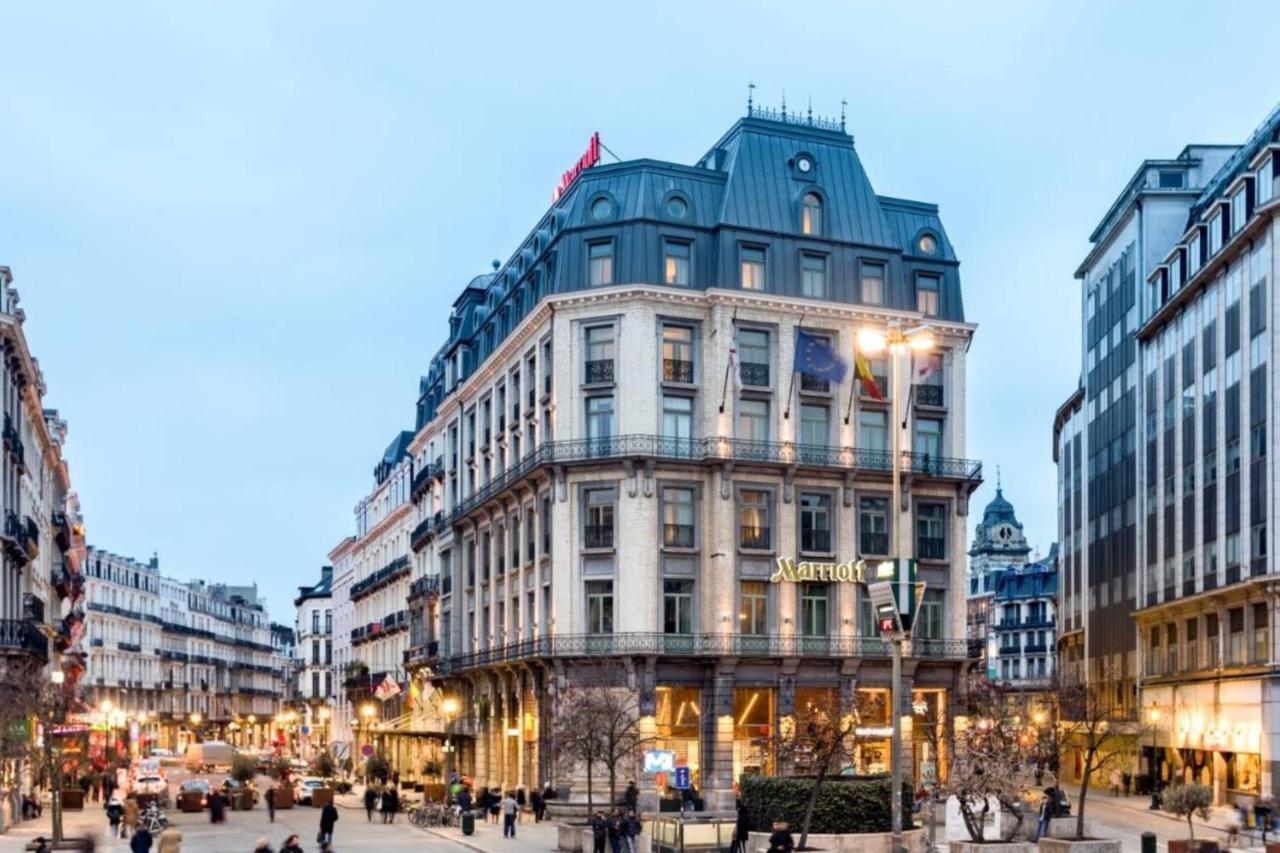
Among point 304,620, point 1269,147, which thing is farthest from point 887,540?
point 304,620

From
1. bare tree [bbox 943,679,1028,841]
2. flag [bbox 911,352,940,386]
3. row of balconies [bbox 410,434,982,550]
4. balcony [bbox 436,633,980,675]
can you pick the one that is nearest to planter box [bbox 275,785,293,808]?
balcony [bbox 436,633,980,675]

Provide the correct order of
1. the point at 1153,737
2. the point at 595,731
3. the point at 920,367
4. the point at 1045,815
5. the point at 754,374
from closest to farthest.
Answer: the point at 920,367
the point at 1045,815
the point at 595,731
the point at 754,374
the point at 1153,737

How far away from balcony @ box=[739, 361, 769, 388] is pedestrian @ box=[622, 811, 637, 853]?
24923mm

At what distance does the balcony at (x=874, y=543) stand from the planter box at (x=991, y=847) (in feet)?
103

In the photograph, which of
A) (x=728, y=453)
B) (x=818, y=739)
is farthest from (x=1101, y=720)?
(x=818, y=739)

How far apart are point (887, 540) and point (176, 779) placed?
43.5m

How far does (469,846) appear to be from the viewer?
49.9m

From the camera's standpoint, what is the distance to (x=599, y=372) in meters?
67.6

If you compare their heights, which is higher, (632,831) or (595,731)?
(595,731)

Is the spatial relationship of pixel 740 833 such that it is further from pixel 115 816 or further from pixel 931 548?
pixel 931 548

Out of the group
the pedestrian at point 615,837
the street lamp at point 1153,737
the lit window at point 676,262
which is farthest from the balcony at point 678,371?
the pedestrian at point 615,837

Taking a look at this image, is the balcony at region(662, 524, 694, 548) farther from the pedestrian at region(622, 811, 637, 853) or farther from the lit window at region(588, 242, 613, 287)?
the pedestrian at region(622, 811, 637, 853)

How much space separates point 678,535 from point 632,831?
24.7 m

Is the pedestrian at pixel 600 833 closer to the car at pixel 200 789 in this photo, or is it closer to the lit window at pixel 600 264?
the lit window at pixel 600 264
